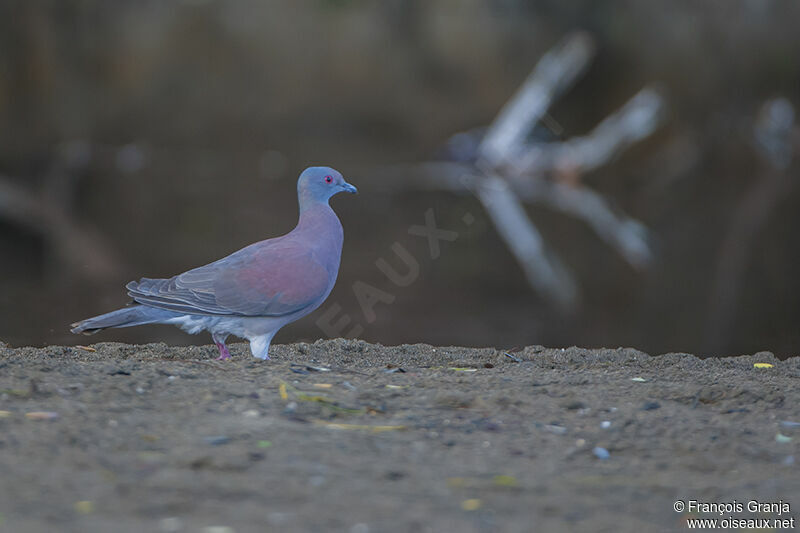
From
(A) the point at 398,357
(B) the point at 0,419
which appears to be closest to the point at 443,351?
(A) the point at 398,357

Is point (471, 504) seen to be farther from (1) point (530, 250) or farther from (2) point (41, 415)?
(1) point (530, 250)

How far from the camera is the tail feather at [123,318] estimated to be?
15.9 ft

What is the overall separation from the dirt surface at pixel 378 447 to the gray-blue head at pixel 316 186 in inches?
51.9

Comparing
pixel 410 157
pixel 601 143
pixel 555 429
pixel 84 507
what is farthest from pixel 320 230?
pixel 601 143

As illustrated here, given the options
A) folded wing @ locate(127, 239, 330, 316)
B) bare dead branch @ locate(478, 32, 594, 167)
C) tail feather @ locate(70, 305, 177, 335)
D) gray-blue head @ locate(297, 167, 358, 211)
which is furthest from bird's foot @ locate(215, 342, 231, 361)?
bare dead branch @ locate(478, 32, 594, 167)

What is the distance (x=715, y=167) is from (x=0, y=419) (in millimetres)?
18796

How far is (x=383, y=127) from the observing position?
2289cm

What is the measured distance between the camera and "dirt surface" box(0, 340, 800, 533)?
273 cm

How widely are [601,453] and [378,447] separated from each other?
74 centimetres

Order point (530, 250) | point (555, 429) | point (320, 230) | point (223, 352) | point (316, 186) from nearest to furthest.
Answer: point (555, 429) < point (223, 352) < point (320, 230) < point (316, 186) < point (530, 250)

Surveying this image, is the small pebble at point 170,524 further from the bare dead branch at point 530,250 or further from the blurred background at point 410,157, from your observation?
the bare dead branch at point 530,250

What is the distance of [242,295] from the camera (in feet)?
16.5

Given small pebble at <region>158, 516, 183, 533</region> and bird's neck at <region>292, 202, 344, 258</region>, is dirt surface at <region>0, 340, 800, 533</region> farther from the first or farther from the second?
bird's neck at <region>292, 202, 344, 258</region>

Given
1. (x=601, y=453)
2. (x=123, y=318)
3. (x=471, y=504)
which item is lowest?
(x=471, y=504)
